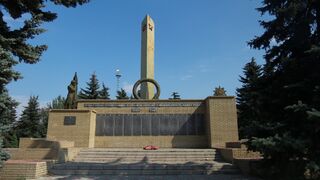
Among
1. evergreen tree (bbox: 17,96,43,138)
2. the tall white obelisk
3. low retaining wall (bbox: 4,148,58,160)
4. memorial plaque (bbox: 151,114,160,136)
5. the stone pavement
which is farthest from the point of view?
evergreen tree (bbox: 17,96,43,138)

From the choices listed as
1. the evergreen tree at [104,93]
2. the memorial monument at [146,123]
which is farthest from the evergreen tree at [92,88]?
the memorial monument at [146,123]

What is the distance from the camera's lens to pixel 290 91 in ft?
30.7

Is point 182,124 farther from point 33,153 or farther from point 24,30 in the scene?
point 24,30

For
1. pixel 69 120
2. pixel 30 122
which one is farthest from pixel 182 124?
pixel 30 122

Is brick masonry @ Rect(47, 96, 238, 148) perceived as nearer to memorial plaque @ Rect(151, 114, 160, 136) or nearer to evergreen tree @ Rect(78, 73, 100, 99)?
memorial plaque @ Rect(151, 114, 160, 136)

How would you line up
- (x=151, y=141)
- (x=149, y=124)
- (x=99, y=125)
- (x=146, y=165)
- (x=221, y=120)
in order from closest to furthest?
1. (x=146, y=165)
2. (x=221, y=120)
3. (x=151, y=141)
4. (x=149, y=124)
5. (x=99, y=125)

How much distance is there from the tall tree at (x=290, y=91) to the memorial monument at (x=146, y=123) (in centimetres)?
851

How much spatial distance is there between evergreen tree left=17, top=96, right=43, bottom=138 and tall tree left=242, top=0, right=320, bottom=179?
93.5 feet

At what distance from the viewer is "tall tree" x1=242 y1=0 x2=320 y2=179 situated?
8273 millimetres

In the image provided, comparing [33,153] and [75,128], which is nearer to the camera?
[33,153]

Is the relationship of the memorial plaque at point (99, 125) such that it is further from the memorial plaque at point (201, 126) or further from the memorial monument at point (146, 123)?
the memorial plaque at point (201, 126)

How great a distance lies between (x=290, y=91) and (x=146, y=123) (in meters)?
11.8

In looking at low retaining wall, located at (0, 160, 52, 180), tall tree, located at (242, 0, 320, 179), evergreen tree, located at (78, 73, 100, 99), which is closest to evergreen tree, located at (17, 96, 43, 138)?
evergreen tree, located at (78, 73, 100, 99)

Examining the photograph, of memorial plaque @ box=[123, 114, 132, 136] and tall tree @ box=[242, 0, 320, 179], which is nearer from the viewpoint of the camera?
tall tree @ box=[242, 0, 320, 179]
